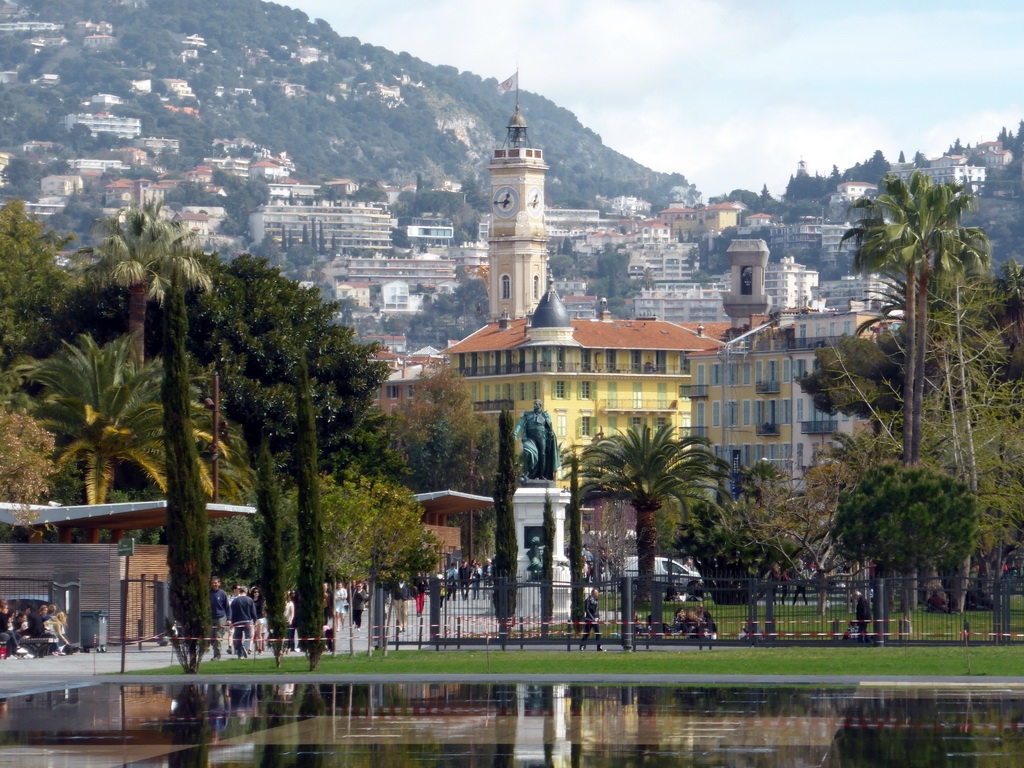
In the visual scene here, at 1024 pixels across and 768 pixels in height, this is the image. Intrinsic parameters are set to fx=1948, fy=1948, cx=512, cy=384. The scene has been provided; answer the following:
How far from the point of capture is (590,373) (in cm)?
13825

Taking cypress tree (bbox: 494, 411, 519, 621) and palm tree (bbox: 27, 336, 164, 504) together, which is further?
palm tree (bbox: 27, 336, 164, 504)

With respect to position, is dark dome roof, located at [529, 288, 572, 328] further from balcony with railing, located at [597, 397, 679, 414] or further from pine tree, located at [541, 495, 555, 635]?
pine tree, located at [541, 495, 555, 635]

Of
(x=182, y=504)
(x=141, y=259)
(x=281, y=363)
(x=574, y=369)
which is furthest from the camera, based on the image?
(x=574, y=369)

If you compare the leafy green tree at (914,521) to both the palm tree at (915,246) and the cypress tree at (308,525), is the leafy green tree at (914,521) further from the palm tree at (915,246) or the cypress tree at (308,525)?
the cypress tree at (308,525)

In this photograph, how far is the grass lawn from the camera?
Result: 1244 inches

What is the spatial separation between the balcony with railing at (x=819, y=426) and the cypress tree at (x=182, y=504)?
81273mm

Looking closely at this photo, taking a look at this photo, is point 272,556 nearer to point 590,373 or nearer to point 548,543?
point 548,543

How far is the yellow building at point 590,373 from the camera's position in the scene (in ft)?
451

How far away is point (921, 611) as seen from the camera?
4112 centimetres

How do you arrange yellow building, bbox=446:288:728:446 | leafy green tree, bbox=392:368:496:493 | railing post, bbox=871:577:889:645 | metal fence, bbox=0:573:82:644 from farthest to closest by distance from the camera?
yellow building, bbox=446:288:728:446, leafy green tree, bbox=392:368:496:493, metal fence, bbox=0:573:82:644, railing post, bbox=871:577:889:645

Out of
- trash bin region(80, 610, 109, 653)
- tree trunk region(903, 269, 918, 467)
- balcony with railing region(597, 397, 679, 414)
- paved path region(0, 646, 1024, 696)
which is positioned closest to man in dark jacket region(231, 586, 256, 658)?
trash bin region(80, 610, 109, 653)

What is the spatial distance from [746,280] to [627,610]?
385 feet

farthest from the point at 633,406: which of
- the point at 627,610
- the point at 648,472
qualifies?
the point at 627,610

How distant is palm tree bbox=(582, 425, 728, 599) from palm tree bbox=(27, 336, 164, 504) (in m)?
13.1
